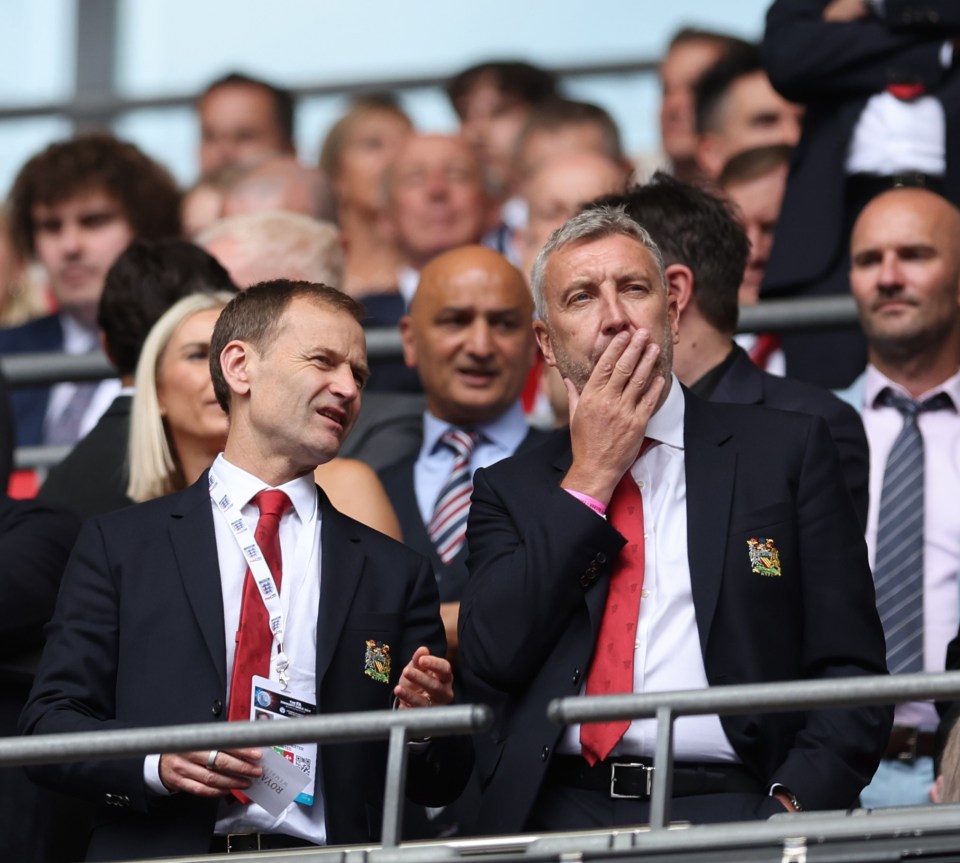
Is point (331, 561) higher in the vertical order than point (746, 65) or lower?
lower

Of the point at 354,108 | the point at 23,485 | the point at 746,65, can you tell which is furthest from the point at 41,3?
the point at 23,485

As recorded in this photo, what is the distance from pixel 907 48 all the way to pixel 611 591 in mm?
3278

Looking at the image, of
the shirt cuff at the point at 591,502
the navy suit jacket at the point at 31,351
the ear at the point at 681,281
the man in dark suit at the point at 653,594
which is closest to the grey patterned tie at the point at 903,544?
the ear at the point at 681,281

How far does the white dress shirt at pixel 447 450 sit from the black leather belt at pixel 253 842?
6.57 feet

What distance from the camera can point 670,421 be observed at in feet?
15.4

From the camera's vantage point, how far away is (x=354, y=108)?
10219 millimetres

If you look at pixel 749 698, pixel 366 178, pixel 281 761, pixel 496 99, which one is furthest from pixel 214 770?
pixel 496 99

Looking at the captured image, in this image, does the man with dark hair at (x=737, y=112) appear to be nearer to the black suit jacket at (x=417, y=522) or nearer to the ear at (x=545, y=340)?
the black suit jacket at (x=417, y=522)

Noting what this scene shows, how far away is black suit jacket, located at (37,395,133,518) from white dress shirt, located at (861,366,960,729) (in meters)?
2.08

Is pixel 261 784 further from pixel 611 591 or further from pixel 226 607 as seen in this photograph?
pixel 611 591

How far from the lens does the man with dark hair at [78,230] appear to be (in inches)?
317

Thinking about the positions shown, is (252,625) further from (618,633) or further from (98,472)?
(98,472)

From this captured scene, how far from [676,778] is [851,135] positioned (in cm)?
336

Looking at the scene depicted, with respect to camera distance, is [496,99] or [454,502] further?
[496,99]
